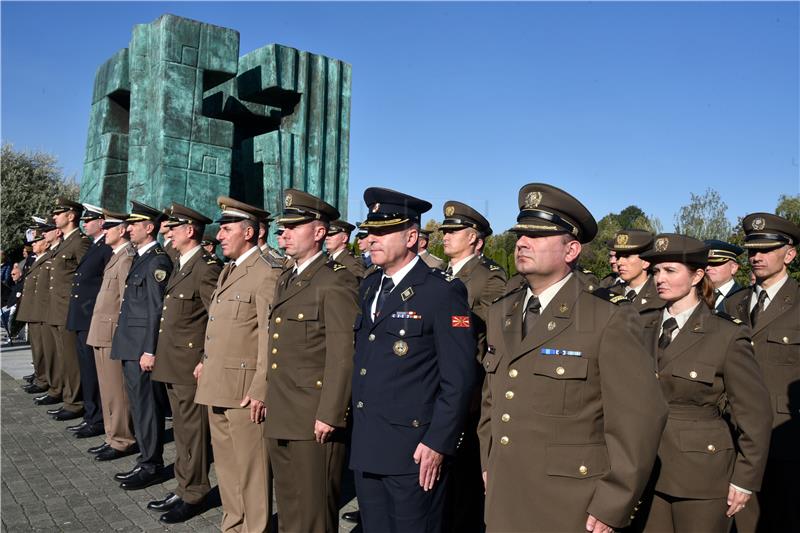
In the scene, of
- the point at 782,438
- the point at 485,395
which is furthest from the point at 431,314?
the point at 782,438

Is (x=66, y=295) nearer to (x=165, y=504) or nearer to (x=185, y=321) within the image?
(x=185, y=321)

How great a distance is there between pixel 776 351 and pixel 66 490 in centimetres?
561

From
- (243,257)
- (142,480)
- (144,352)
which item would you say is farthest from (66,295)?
(243,257)

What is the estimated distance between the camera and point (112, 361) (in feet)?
23.2

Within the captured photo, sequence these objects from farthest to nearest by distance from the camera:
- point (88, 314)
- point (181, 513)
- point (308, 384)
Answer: point (88, 314)
point (181, 513)
point (308, 384)

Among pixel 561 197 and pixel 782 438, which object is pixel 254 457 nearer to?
pixel 561 197

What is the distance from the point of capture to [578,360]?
2668 millimetres

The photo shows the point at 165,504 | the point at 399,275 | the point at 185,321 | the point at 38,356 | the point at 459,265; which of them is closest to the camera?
the point at 399,275

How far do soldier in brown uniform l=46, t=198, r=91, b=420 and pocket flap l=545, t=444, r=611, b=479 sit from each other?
7636 mm

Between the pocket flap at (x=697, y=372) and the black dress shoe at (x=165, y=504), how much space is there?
385 centimetres

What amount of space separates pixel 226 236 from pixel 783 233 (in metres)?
3.90

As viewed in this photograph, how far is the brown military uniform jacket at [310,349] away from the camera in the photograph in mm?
3957

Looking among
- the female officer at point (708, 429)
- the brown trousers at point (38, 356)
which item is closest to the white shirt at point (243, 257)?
the female officer at point (708, 429)

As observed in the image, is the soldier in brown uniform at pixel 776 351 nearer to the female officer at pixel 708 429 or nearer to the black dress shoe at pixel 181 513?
the female officer at pixel 708 429
